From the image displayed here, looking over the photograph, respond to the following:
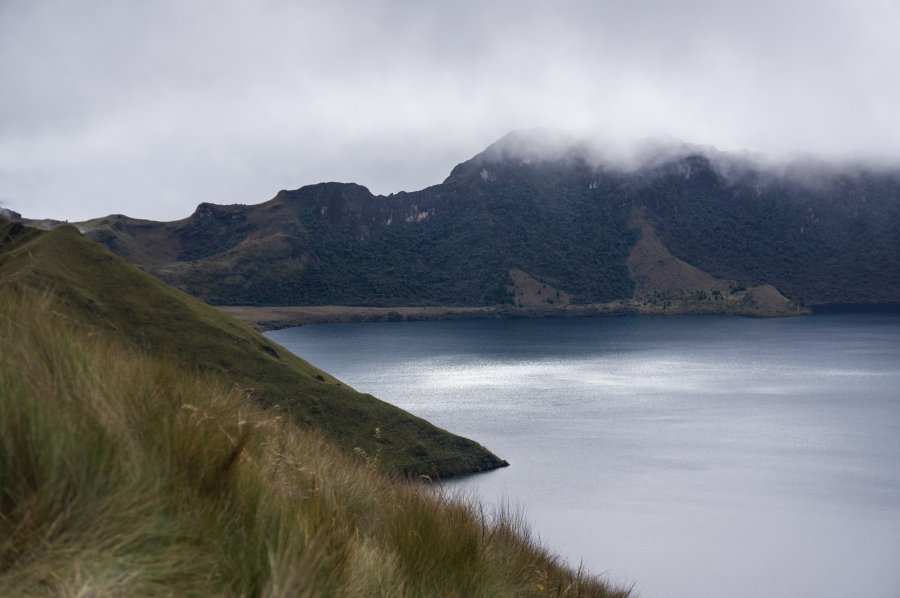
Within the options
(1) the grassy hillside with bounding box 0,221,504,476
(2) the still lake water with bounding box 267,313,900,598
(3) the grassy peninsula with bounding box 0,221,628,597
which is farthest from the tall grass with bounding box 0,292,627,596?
(1) the grassy hillside with bounding box 0,221,504,476

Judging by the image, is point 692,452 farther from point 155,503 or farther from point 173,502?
point 155,503

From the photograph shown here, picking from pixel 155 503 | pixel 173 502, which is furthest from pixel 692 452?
pixel 155 503

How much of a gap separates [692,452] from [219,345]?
48643 mm

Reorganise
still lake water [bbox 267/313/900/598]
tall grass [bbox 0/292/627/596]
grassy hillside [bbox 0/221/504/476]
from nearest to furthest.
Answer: tall grass [bbox 0/292/627/596], still lake water [bbox 267/313/900/598], grassy hillside [bbox 0/221/504/476]

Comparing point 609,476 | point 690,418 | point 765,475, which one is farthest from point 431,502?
point 690,418

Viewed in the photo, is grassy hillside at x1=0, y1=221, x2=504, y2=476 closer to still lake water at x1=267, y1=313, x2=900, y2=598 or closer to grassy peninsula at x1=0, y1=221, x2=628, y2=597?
still lake water at x1=267, y1=313, x2=900, y2=598

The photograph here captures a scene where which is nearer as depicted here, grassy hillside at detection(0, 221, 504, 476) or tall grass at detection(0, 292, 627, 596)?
tall grass at detection(0, 292, 627, 596)

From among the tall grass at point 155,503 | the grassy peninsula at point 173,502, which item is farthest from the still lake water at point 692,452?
the tall grass at point 155,503

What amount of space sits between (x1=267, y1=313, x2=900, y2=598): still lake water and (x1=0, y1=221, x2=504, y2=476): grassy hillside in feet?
22.9

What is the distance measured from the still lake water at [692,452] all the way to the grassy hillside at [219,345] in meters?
6.98

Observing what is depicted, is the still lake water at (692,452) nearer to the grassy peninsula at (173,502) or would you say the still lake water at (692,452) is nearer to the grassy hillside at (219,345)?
the grassy peninsula at (173,502)

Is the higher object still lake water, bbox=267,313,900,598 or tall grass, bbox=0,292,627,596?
tall grass, bbox=0,292,627,596

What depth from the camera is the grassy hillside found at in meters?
66.2

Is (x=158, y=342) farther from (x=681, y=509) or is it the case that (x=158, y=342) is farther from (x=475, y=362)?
(x=475, y=362)
